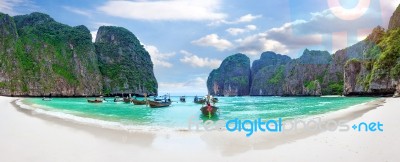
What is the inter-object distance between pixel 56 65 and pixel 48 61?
16.2ft

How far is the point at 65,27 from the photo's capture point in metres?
186

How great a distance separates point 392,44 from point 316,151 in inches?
3450

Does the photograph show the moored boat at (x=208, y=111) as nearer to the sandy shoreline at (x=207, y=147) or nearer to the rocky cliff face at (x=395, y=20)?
the sandy shoreline at (x=207, y=147)

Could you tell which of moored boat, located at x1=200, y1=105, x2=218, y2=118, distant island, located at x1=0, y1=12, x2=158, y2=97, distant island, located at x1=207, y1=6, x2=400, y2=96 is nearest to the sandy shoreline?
moored boat, located at x1=200, y1=105, x2=218, y2=118

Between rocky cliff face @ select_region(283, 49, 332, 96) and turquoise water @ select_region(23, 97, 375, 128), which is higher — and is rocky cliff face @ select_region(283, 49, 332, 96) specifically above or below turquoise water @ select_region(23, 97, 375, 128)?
above

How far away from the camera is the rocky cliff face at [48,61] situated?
146 m

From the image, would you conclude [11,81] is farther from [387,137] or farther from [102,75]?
[387,137]

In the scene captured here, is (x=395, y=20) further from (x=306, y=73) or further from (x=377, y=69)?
(x=306, y=73)

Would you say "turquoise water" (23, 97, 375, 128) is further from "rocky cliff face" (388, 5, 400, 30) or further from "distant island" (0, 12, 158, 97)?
"distant island" (0, 12, 158, 97)

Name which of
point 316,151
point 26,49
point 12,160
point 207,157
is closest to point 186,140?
point 207,157

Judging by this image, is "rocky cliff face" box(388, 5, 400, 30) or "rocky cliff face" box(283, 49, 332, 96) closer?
"rocky cliff face" box(388, 5, 400, 30)

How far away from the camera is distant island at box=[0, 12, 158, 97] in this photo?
14638 centimetres

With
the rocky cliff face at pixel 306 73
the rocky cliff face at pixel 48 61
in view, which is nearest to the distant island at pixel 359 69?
the rocky cliff face at pixel 306 73

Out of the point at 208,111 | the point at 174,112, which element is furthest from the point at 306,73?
the point at 208,111
